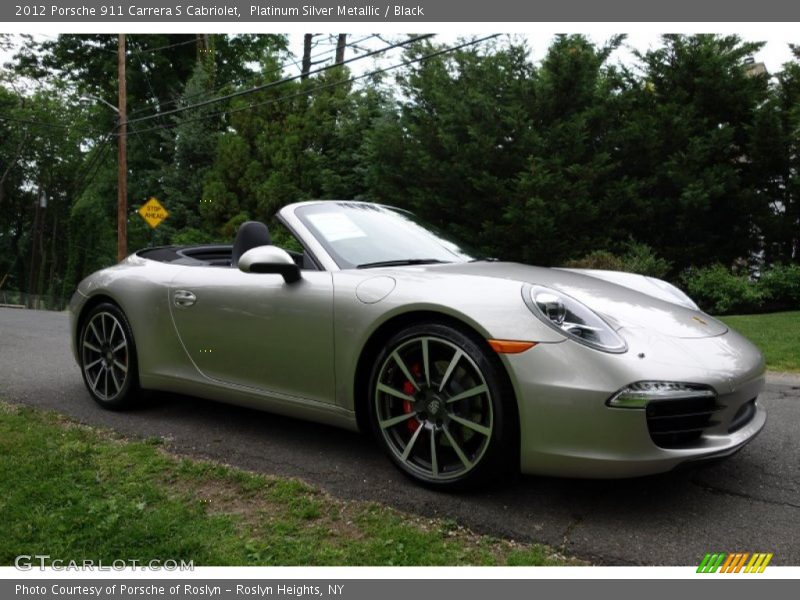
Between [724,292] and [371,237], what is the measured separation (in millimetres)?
9662

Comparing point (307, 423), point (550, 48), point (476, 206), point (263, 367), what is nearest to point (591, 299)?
point (263, 367)

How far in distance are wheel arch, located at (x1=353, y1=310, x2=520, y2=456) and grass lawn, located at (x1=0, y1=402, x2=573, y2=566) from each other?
0.45m

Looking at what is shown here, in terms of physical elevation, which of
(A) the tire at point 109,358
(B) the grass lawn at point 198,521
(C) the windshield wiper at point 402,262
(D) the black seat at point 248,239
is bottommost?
(B) the grass lawn at point 198,521

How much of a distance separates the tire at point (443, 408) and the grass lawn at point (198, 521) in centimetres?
29

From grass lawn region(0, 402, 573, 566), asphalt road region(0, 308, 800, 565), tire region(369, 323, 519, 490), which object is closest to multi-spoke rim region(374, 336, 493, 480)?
tire region(369, 323, 519, 490)

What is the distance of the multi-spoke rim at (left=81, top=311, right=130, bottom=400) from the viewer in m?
4.34

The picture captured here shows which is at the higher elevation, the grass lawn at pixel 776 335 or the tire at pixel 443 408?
the tire at pixel 443 408

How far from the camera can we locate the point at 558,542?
2.43m

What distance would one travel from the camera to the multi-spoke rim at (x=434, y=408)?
276 centimetres

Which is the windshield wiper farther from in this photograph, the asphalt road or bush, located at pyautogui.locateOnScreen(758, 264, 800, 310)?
bush, located at pyautogui.locateOnScreen(758, 264, 800, 310)

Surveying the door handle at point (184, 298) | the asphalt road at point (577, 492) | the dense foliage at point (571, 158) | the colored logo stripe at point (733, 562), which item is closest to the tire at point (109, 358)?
the asphalt road at point (577, 492)

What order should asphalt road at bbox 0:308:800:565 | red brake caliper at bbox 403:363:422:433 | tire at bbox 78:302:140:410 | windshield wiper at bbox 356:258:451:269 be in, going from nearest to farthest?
asphalt road at bbox 0:308:800:565 → red brake caliper at bbox 403:363:422:433 → windshield wiper at bbox 356:258:451:269 → tire at bbox 78:302:140:410

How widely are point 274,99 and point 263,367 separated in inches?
690

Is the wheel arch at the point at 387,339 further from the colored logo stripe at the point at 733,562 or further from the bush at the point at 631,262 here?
the bush at the point at 631,262
